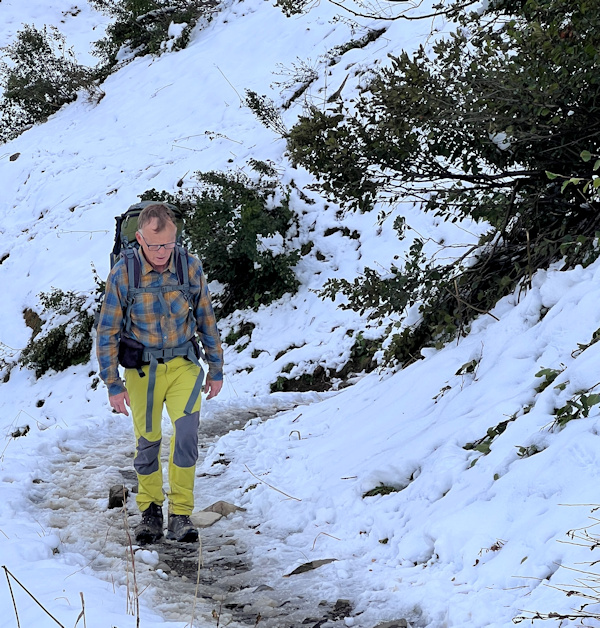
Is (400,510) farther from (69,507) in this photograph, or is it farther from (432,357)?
(69,507)

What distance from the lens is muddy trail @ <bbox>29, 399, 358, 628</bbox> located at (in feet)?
10.6

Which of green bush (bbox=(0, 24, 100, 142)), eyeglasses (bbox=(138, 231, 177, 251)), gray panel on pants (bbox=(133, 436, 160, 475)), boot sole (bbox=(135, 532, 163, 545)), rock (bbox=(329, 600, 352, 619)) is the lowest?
rock (bbox=(329, 600, 352, 619))

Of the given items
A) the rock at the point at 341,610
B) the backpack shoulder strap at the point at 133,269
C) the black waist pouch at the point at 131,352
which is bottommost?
the rock at the point at 341,610

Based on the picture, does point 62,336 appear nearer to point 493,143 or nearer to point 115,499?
point 115,499

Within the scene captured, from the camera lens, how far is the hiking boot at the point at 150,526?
14.2 feet

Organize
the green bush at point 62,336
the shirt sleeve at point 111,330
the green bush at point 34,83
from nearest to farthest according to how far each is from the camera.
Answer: the shirt sleeve at point 111,330 < the green bush at point 62,336 < the green bush at point 34,83

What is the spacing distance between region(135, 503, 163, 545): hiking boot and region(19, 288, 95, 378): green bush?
8.72 m

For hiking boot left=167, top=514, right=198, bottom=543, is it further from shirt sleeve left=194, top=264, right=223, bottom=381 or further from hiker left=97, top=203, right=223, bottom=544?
shirt sleeve left=194, top=264, right=223, bottom=381

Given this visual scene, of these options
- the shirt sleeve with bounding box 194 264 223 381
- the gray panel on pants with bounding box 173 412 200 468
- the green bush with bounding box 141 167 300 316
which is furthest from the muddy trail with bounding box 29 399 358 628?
the green bush with bounding box 141 167 300 316

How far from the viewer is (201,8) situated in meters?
21.6

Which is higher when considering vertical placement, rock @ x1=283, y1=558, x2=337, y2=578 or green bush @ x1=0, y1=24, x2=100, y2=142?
green bush @ x1=0, y1=24, x2=100, y2=142

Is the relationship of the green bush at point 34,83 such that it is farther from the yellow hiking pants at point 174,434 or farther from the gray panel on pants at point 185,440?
the gray panel on pants at point 185,440

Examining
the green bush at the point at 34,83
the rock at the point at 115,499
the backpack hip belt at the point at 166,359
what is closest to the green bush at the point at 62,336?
the rock at the point at 115,499

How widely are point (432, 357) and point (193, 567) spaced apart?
2.86 m
